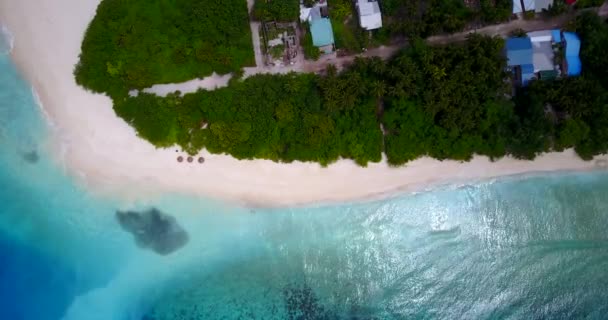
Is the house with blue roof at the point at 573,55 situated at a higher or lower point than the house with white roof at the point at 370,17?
lower

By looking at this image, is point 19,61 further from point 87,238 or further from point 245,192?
point 245,192

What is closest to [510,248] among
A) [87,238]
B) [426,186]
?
[426,186]

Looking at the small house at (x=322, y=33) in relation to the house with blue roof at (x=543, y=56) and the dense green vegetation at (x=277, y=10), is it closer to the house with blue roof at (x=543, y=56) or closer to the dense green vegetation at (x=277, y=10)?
the dense green vegetation at (x=277, y=10)

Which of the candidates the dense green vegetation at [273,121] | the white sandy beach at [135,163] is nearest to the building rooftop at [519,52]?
the white sandy beach at [135,163]

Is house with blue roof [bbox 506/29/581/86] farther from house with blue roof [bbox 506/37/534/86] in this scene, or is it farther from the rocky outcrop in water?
the rocky outcrop in water

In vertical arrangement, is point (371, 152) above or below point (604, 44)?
below

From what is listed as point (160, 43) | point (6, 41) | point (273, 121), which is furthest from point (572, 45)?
point (6, 41)
